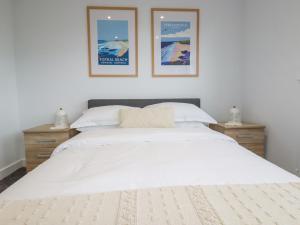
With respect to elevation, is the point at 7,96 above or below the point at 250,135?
above

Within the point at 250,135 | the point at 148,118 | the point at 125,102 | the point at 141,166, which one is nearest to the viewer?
the point at 141,166

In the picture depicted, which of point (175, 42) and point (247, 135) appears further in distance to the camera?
point (175, 42)

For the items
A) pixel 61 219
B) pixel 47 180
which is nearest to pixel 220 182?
pixel 61 219

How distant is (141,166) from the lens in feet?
4.43

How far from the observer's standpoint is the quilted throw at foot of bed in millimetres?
779

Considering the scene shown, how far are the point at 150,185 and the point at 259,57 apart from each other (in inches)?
95.8

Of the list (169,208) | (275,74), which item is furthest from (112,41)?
(169,208)

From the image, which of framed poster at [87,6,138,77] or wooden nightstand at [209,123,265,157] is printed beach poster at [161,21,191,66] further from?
wooden nightstand at [209,123,265,157]

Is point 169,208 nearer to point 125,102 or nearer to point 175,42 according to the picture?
point 125,102

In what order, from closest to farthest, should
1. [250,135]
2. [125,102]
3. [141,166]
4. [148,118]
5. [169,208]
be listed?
[169,208], [141,166], [148,118], [250,135], [125,102]

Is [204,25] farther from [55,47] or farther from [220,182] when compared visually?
[220,182]

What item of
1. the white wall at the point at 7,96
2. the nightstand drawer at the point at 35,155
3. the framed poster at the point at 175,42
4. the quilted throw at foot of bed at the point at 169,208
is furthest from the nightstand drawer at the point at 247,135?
the white wall at the point at 7,96

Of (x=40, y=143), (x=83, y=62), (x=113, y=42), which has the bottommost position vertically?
(x=40, y=143)

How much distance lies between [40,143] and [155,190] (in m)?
2.00
